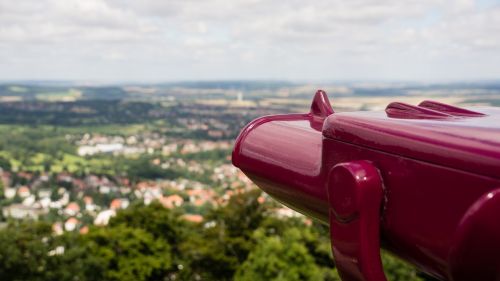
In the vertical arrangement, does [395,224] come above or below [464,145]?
below

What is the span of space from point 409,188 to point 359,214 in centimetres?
10

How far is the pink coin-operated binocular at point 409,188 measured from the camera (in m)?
0.84

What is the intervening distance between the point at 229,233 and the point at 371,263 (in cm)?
1713

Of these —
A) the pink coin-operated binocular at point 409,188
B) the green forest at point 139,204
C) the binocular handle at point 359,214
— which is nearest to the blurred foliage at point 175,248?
the green forest at point 139,204

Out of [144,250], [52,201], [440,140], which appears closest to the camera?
[440,140]

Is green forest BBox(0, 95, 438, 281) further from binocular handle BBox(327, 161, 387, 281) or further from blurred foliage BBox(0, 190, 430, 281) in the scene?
binocular handle BBox(327, 161, 387, 281)

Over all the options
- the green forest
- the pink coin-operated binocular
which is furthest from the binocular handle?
the green forest

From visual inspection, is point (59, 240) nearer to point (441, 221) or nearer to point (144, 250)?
point (144, 250)

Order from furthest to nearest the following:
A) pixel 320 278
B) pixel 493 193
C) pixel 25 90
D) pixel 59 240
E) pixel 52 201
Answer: pixel 25 90, pixel 52 201, pixel 59 240, pixel 320 278, pixel 493 193

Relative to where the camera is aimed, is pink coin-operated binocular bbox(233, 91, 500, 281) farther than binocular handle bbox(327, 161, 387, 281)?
No

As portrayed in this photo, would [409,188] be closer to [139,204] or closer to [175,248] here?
[175,248]

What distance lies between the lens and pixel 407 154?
0.96 meters

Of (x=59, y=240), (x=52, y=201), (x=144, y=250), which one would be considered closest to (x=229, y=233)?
(x=144, y=250)

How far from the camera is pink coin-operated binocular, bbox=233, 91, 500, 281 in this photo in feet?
2.74
